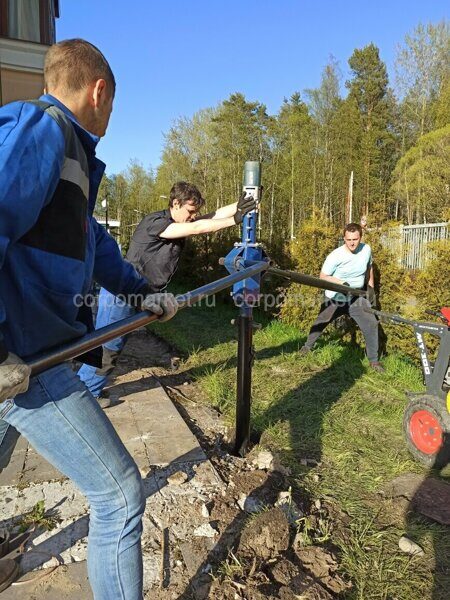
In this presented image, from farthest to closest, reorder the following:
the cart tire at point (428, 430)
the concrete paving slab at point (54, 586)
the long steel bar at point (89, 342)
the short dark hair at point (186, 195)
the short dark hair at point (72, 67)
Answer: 1. the short dark hair at point (186, 195)
2. the cart tire at point (428, 430)
3. the concrete paving slab at point (54, 586)
4. the short dark hair at point (72, 67)
5. the long steel bar at point (89, 342)

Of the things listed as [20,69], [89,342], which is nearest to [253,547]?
[89,342]

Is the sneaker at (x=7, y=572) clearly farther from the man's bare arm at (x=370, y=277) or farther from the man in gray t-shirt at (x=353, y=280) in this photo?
the man's bare arm at (x=370, y=277)

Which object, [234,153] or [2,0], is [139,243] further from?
[234,153]

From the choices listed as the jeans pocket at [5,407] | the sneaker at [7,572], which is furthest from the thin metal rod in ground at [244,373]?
the jeans pocket at [5,407]

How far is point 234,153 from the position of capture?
2488 centimetres

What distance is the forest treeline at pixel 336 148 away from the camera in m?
23.0

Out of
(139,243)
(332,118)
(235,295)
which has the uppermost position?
(332,118)

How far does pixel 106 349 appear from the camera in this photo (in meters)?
3.95

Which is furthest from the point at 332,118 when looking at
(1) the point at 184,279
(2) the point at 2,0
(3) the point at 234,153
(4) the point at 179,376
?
(4) the point at 179,376

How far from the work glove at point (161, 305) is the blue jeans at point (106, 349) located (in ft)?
6.24

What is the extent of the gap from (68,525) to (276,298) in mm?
5466

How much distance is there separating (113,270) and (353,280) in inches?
154

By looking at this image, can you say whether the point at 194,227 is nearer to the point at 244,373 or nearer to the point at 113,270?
the point at 244,373

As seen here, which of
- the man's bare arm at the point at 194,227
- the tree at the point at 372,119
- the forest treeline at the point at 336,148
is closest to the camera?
the man's bare arm at the point at 194,227
